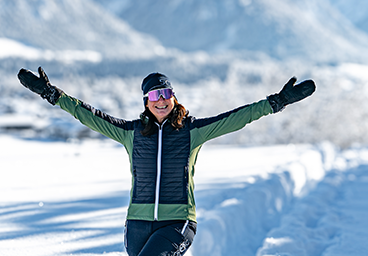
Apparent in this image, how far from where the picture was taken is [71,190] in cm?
773

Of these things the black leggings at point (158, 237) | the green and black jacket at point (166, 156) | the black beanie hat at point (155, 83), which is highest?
the black beanie hat at point (155, 83)

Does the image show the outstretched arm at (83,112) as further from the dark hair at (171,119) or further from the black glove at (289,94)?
the black glove at (289,94)

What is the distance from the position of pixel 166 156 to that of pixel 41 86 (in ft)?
3.40

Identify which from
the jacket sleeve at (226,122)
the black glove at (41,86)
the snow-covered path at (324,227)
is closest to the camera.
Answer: the jacket sleeve at (226,122)

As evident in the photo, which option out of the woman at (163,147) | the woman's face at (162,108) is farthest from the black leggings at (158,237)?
the woman's face at (162,108)

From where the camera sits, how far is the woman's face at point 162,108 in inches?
112

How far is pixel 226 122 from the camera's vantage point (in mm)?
2855

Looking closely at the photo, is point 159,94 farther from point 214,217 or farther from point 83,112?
point 214,217

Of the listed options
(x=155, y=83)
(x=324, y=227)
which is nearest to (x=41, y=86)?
(x=155, y=83)

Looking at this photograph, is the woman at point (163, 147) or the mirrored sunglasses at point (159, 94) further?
the mirrored sunglasses at point (159, 94)

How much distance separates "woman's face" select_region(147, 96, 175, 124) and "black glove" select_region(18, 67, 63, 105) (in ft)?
2.26

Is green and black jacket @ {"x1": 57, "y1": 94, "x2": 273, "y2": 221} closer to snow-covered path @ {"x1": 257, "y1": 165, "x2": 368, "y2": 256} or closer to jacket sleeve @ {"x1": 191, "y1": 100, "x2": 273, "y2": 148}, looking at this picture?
jacket sleeve @ {"x1": 191, "y1": 100, "x2": 273, "y2": 148}

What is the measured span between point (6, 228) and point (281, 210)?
4.25 m

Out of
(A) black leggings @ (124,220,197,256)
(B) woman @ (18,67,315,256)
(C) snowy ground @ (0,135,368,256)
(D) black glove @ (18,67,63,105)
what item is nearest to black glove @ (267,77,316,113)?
(B) woman @ (18,67,315,256)
